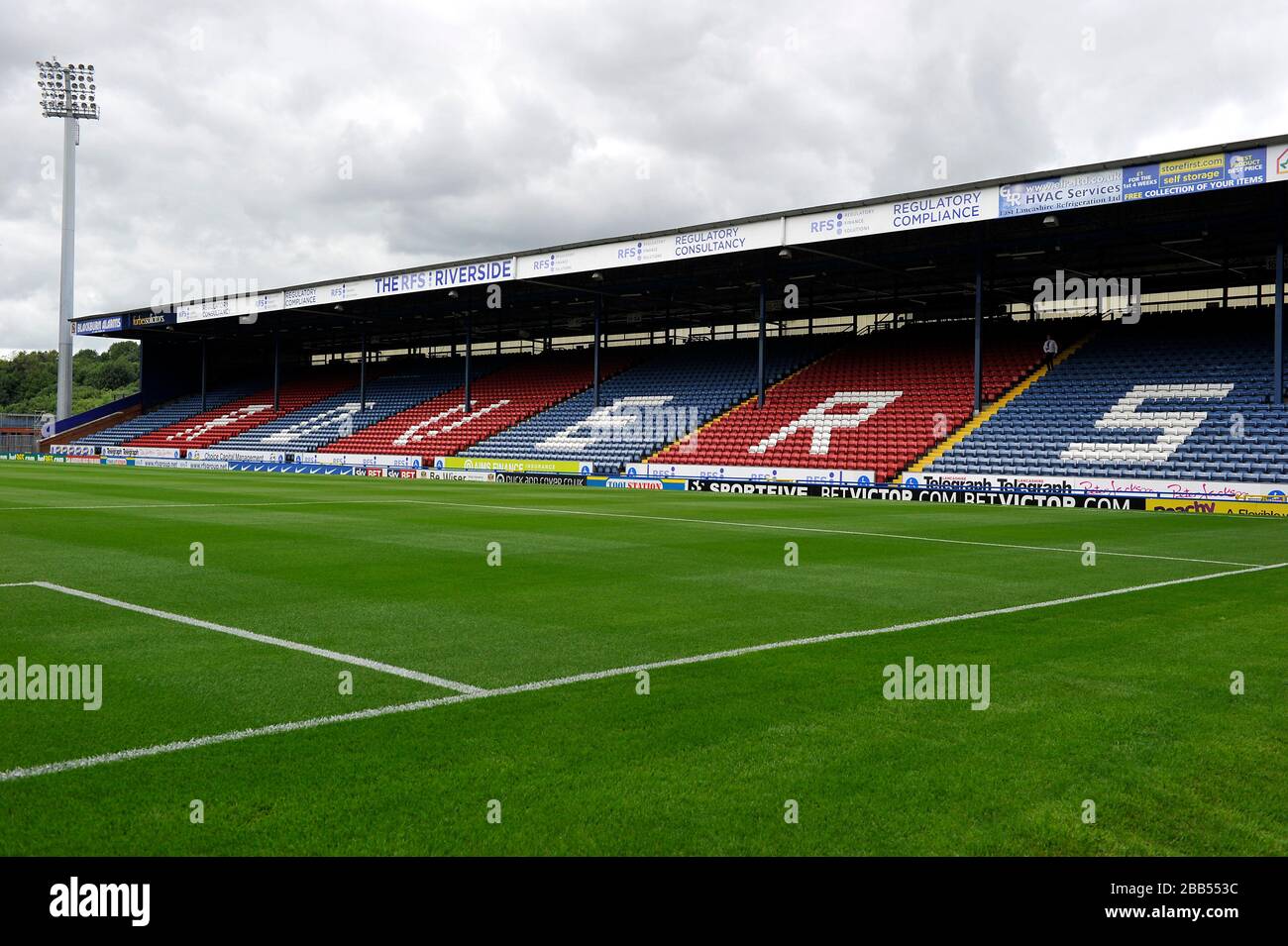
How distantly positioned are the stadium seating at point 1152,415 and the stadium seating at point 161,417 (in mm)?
51625

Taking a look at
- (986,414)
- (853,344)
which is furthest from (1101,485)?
(853,344)

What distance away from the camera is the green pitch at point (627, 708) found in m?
4.19

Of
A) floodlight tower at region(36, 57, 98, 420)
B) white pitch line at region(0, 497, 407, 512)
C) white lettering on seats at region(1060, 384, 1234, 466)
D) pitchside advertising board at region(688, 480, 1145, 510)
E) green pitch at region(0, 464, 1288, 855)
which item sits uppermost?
floodlight tower at region(36, 57, 98, 420)

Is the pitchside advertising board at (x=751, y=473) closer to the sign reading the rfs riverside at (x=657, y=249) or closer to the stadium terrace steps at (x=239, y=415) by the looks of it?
the sign reading the rfs riverside at (x=657, y=249)

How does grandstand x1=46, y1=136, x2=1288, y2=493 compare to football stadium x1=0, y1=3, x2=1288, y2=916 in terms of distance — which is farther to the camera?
grandstand x1=46, y1=136, x2=1288, y2=493

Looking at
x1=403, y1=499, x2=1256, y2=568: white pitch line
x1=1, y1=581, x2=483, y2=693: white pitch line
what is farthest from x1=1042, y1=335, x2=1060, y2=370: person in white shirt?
x1=1, y1=581, x2=483, y2=693: white pitch line

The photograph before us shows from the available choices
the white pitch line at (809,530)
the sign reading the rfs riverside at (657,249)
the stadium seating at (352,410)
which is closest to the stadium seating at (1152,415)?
the sign reading the rfs riverside at (657,249)

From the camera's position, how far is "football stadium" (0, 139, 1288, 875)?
444 cm

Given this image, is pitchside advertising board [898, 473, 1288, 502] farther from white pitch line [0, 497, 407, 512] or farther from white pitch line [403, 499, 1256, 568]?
white pitch line [0, 497, 407, 512]

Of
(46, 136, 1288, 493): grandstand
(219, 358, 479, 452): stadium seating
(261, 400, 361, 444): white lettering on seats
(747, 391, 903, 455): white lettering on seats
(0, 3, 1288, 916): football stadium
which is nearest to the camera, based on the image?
(0, 3, 1288, 916): football stadium

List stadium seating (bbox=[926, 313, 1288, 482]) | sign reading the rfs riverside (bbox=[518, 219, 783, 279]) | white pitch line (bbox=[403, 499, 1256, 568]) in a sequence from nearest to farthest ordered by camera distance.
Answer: white pitch line (bbox=[403, 499, 1256, 568]), stadium seating (bbox=[926, 313, 1288, 482]), sign reading the rfs riverside (bbox=[518, 219, 783, 279])

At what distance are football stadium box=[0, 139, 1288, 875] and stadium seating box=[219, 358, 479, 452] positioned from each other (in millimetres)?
12249

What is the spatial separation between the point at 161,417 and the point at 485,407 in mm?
27621
